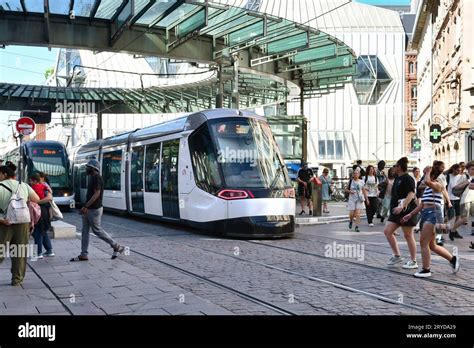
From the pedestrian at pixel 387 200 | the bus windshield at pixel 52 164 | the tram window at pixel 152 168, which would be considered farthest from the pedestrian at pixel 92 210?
the bus windshield at pixel 52 164

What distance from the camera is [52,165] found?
2733cm

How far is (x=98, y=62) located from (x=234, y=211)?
58213 millimetres

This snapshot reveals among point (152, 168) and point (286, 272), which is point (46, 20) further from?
point (286, 272)

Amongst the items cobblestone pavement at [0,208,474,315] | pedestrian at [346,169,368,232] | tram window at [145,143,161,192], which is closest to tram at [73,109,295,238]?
tram window at [145,143,161,192]

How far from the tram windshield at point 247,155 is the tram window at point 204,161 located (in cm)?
18

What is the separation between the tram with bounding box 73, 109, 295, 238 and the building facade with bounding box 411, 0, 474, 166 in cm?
1555

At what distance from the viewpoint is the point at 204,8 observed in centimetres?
1981

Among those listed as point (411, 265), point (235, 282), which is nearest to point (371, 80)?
point (411, 265)

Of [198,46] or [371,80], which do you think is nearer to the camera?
[198,46]

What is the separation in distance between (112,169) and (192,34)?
583cm

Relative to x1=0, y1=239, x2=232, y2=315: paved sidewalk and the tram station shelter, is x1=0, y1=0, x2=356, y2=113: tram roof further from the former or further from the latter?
x1=0, y1=239, x2=232, y2=315: paved sidewalk

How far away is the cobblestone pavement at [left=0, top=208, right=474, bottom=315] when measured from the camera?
24.1 feet

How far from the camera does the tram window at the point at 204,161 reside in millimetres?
15001

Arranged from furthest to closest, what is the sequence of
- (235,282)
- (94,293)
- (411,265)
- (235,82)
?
(235,82) → (411,265) → (235,282) → (94,293)
